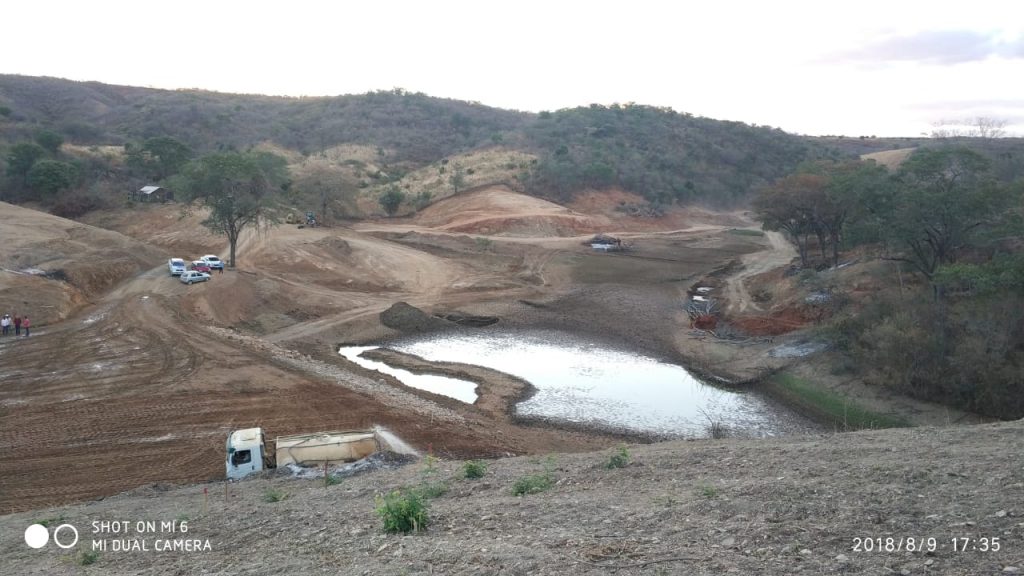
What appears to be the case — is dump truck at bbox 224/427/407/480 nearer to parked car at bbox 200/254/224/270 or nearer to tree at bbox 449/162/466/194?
parked car at bbox 200/254/224/270

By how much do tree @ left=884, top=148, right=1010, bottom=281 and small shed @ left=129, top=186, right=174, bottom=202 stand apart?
6040cm

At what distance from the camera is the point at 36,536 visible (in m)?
12.7

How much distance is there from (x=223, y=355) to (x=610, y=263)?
31985 millimetres

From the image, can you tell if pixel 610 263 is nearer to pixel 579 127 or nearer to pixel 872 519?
pixel 872 519

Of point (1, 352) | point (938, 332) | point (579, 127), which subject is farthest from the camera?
point (579, 127)

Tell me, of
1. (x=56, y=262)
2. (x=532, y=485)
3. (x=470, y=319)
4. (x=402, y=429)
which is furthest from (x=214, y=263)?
(x=532, y=485)

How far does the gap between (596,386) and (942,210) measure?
18508mm

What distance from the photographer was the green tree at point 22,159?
60.7 m

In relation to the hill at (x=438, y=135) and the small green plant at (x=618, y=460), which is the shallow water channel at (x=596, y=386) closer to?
the small green plant at (x=618, y=460)

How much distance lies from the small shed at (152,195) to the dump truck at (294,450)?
174ft

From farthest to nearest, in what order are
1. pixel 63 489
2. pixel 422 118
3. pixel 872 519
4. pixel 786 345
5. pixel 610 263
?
1. pixel 422 118
2. pixel 610 263
3. pixel 786 345
4. pixel 63 489
5. pixel 872 519

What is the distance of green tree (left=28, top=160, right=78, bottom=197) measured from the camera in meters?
58.7

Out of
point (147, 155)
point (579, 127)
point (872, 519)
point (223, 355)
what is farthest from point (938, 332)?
point (579, 127)

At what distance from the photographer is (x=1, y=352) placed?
28.6 metres
